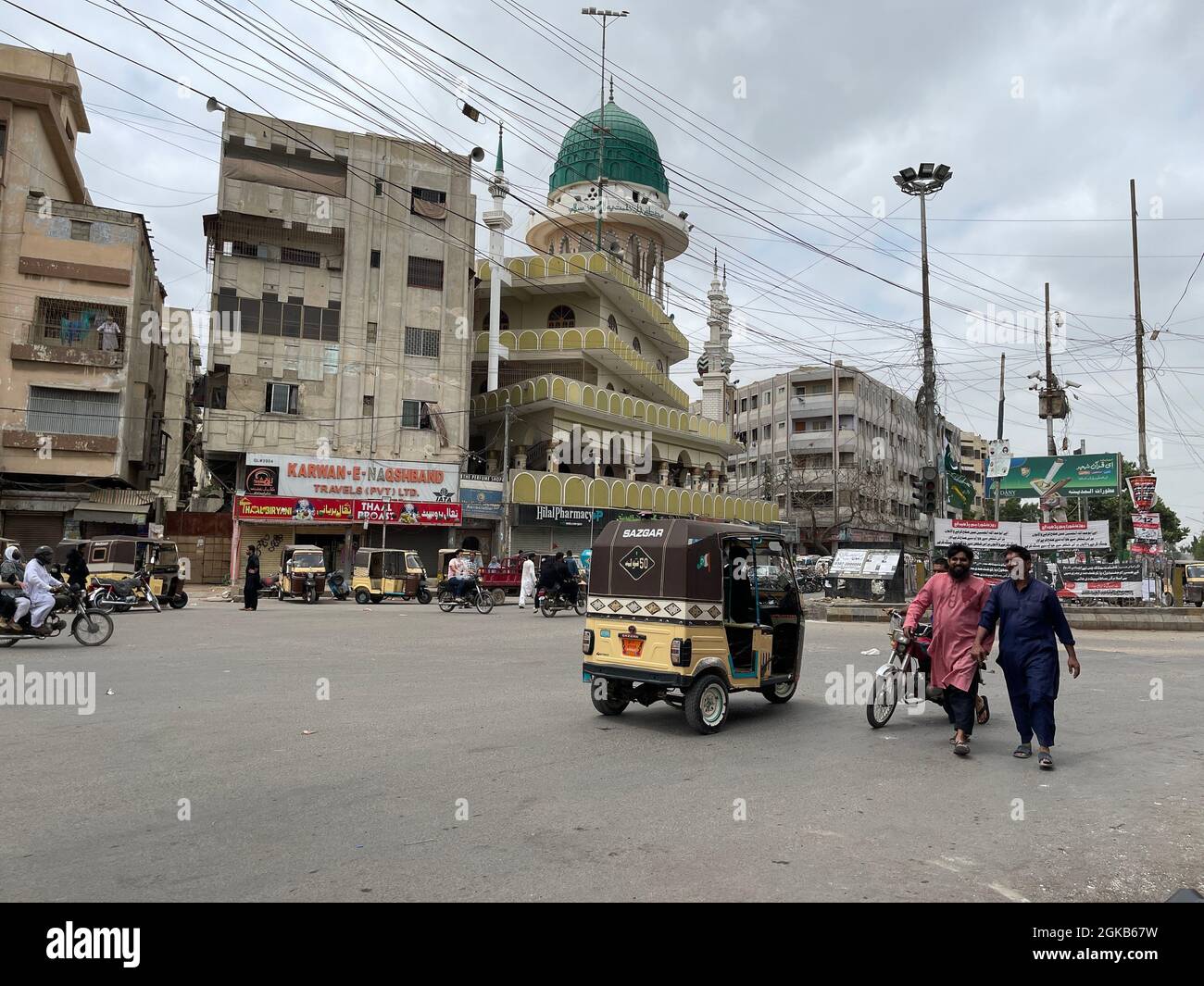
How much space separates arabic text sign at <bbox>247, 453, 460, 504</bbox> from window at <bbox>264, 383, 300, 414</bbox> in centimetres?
257

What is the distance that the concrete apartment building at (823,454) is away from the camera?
67500mm

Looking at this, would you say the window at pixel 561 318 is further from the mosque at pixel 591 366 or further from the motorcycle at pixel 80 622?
the motorcycle at pixel 80 622

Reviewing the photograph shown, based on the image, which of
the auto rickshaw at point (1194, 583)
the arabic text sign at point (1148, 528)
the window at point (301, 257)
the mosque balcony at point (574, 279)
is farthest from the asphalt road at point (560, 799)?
the mosque balcony at point (574, 279)

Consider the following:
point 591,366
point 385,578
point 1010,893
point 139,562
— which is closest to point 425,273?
point 591,366

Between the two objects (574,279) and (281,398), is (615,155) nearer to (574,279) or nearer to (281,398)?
(574,279)

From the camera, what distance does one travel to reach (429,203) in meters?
40.9

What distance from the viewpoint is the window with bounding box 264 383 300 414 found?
38.1m

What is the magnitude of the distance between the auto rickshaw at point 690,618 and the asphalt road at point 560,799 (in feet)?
1.22

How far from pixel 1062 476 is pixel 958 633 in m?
29.7

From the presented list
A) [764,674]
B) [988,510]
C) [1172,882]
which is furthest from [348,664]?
[988,510]

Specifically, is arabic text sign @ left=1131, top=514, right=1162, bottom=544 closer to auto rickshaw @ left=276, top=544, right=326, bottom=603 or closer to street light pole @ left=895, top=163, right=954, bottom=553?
street light pole @ left=895, top=163, right=954, bottom=553
